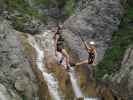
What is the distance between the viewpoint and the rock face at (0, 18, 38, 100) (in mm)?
23114

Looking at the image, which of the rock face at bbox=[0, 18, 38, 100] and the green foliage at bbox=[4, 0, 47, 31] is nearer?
the rock face at bbox=[0, 18, 38, 100]

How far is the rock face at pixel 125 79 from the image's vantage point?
974 inches

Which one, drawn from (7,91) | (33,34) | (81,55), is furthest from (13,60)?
(33,34)

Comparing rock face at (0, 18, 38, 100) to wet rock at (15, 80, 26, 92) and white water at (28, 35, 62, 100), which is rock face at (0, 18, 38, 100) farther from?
white water at (28, 35, 62, 100)

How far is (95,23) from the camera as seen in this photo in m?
33.8

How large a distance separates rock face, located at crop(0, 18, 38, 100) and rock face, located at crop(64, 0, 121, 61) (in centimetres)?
682

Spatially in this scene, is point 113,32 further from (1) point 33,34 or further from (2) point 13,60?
(2) point 13,60

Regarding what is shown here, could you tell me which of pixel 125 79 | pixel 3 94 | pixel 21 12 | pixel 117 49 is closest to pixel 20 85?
pixel 3 94

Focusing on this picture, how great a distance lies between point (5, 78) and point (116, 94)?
7.89 metres

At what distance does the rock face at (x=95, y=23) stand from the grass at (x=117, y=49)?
64cm

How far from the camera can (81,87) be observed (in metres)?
27.7

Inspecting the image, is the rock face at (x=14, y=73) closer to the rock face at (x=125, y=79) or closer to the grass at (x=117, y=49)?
the rock face at (x=125, y=79)

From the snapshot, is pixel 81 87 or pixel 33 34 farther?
pixel 33 34

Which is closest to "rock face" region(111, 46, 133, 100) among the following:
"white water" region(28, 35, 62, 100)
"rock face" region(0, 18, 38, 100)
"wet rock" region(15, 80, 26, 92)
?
"white water" region(28, 35, 62, 100)
